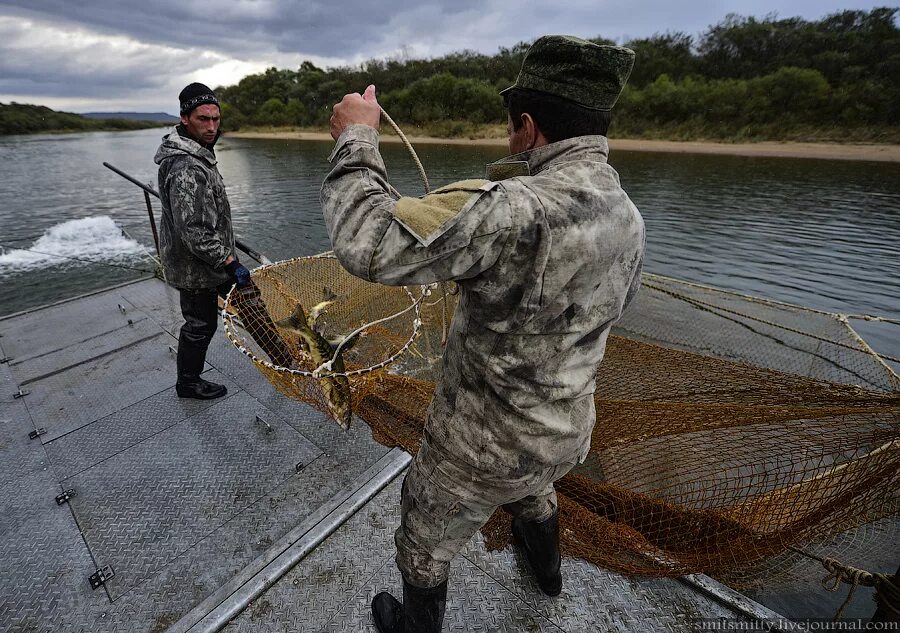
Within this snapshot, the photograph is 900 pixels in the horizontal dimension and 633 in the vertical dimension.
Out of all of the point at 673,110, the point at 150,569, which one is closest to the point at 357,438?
the point at 150,569

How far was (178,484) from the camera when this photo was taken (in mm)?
2885

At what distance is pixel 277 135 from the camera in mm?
65938

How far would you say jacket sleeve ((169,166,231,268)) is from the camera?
3.06 m

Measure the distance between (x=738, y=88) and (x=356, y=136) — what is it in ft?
168

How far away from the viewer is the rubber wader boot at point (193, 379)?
3.51 metres

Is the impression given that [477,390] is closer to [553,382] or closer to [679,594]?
[553,382]

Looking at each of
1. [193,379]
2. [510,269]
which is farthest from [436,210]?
[193,379]

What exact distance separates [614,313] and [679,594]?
1662mm

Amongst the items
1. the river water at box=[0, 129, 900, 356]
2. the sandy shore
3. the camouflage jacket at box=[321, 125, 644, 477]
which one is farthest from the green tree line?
the camouflage jacket at box=[321, 125, 644, 477]

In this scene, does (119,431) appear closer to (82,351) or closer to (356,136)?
(82,351)

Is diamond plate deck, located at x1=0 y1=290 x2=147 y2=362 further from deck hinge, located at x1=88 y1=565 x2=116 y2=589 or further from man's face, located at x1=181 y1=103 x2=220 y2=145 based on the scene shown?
deck hinge, located at x1=88 y1=565 x2=116 y2=589

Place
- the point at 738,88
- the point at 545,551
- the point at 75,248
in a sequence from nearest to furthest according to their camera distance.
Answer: the point at 545,551
the point at 75,248
the point at 738,88

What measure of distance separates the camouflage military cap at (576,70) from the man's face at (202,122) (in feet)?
9.26

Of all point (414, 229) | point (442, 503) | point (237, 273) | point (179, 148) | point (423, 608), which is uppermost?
point (179, 148)
